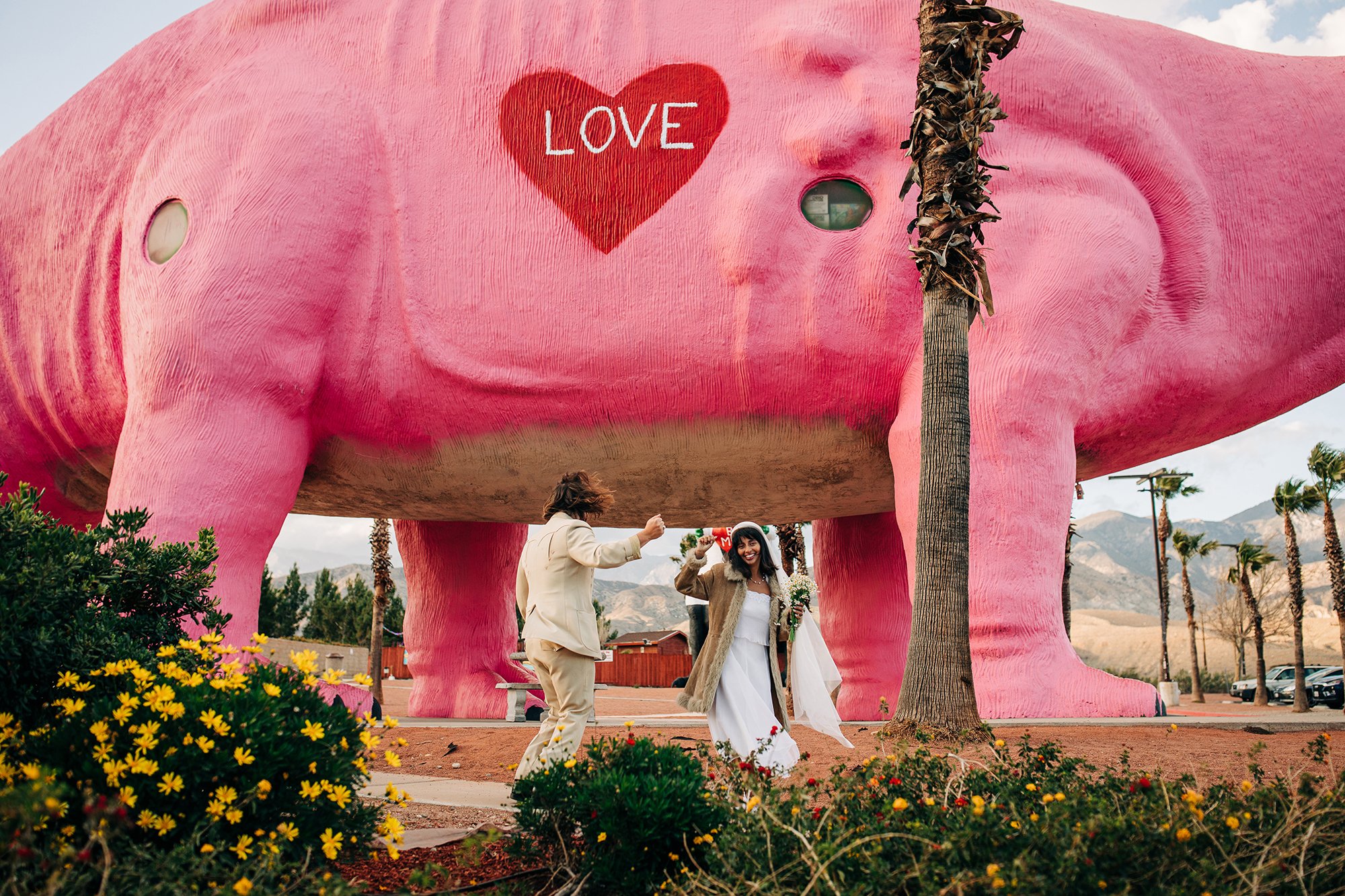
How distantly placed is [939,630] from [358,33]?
574cm

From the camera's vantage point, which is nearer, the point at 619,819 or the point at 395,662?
the point at 619,819

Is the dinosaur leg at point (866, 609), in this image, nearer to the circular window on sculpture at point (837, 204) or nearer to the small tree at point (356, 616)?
the circular window on sculpture at point (837, 204)

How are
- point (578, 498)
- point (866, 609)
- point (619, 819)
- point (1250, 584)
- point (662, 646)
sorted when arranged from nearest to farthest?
point (619, 819), point (578, 498), point (866, 609), point (1250, 584), point (662, 646)

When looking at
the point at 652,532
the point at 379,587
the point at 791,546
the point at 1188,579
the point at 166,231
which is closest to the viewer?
the point at 652,532

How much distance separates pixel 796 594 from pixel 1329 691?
25140mm

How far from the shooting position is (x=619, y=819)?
3334 mm

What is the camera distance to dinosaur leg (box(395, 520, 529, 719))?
10.1 metres

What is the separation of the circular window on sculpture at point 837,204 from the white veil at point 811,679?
2.60 metres

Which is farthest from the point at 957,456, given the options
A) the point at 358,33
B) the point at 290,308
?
the point at 358,33

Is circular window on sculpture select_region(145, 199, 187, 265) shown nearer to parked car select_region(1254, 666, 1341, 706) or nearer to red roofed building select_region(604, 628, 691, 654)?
parked car select_region(1254, 666, 1341, 706)

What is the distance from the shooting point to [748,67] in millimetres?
7496

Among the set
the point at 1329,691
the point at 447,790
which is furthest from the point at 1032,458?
the point at 1329,691

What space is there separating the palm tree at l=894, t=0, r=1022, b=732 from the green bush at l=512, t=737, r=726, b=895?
2.70 m

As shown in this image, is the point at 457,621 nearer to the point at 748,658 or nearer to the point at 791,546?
the point at 748,658
